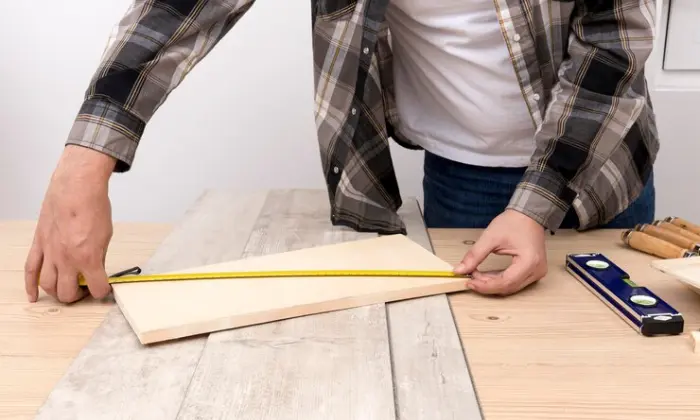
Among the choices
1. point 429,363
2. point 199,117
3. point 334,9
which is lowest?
point 199,117

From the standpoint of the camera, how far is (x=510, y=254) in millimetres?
1016

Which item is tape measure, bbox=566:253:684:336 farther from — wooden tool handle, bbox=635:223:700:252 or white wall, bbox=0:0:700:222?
white wall, bbox=0:0:700:222

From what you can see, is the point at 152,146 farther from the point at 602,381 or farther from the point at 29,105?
the point at 602,381

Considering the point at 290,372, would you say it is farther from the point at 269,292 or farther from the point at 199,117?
the point at 199,117

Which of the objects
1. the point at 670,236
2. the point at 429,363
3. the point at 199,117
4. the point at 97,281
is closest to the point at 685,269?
the point at 670,236

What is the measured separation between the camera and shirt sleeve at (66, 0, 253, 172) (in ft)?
3.26

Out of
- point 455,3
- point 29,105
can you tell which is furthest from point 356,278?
point 29,105

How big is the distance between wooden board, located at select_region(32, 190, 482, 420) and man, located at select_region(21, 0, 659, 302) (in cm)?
16

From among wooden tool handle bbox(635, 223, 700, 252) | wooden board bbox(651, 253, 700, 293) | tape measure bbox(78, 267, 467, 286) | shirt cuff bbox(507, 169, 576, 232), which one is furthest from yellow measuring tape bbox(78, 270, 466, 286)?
wooden tool handle bbox(635, 223, 700, 252)

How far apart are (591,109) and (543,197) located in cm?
16

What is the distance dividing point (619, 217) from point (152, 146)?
4.13ft

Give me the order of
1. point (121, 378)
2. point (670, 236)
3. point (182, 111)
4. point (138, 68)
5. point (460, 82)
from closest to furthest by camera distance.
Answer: point (121, 378) → point (138, 68) → point (670, 236) → point (460, 82) → point (182, 111)

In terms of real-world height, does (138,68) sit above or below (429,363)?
above

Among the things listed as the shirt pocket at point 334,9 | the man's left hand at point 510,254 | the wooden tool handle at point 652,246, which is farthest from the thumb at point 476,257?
the shirt pocket at point 334,9
